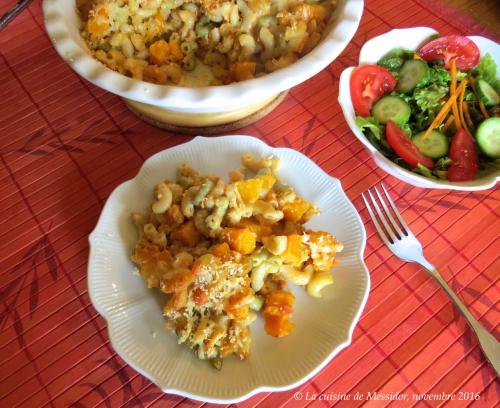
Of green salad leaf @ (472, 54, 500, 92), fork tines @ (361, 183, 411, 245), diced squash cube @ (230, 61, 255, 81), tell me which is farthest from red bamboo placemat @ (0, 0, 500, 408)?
green salad leaf @ (472, 54, 500, 92)

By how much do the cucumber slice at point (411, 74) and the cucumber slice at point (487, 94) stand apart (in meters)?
0.13

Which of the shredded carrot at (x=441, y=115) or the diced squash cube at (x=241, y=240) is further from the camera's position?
the shredded carrot at (x=441, y=115)

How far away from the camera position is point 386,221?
928mm

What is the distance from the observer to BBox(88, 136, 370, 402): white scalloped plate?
71 cm

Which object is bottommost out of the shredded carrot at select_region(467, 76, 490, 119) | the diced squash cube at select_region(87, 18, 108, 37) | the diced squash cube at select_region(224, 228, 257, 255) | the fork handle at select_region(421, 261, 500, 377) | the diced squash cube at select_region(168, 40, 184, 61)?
the fork handle at select_region(421, 261, 500, 377)

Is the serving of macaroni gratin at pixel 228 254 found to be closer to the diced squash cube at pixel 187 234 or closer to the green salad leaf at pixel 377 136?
the diced squash cube at pixel 187 234

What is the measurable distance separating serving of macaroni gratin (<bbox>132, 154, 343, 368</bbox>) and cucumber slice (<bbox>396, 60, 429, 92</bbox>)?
388 millimetres

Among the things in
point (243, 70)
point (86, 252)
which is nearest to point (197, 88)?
point (243, 70)

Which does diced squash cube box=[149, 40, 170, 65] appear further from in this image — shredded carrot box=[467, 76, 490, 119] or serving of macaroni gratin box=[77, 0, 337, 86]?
shredded carrot box=[467, 76, 490, 119]

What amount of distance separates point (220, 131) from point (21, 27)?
0.68 meters

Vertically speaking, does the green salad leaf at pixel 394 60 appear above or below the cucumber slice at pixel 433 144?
above

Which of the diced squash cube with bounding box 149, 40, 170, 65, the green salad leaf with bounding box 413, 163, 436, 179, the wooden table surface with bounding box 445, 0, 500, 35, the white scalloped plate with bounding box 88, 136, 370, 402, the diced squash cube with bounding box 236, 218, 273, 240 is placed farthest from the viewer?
the wooden table surface with bounding box 445, 0, 500, 35

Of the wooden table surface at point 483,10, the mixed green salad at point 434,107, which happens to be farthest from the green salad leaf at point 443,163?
the wooden table surface at point 483,10

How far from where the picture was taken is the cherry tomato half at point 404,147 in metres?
0.95
